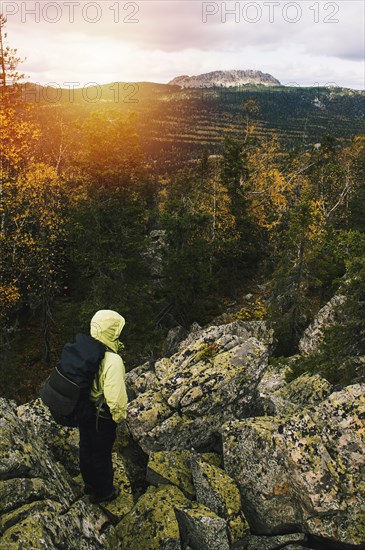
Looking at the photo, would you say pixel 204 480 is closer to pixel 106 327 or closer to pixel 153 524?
pixel 153 524

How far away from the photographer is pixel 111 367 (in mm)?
6707

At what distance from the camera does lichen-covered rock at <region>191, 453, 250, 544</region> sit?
280 inches

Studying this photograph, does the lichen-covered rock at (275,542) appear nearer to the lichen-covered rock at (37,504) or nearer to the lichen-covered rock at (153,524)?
the lichen-covered rock at (153,524)

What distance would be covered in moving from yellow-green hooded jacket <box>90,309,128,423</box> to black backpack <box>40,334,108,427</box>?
0.14 metres

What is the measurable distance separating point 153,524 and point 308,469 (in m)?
2.90

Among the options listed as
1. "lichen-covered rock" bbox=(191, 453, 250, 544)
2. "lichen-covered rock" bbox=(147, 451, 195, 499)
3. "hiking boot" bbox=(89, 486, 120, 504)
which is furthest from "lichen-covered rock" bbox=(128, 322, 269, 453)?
"hiking boot" bbox=(89, 486, 120, 504)

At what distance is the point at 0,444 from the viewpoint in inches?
245

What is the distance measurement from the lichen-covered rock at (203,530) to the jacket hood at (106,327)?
3.23 m

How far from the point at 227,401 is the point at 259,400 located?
49.6 inches

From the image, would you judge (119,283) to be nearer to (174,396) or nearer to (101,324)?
(174,396)

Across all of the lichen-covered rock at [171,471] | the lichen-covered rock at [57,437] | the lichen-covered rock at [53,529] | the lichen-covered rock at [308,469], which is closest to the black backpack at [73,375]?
the lichen-covered rock at [53,529]

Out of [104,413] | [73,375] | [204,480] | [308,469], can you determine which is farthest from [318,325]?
[73,375]

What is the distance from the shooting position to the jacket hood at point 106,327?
6.77m

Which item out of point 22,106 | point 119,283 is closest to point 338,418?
point 119,283
